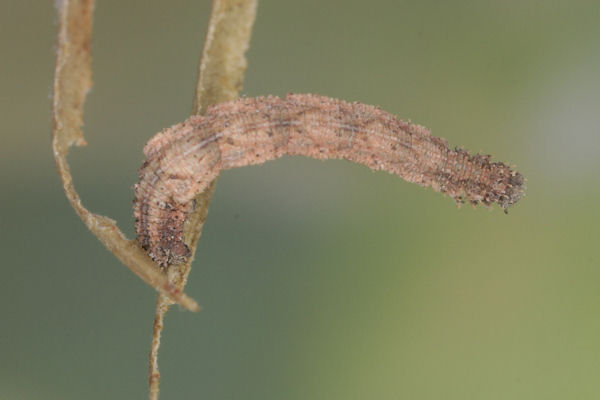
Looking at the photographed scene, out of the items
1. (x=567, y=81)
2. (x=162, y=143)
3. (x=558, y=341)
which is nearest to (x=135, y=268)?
(x=162, y=143)

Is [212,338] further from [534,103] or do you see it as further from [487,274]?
[534,103]

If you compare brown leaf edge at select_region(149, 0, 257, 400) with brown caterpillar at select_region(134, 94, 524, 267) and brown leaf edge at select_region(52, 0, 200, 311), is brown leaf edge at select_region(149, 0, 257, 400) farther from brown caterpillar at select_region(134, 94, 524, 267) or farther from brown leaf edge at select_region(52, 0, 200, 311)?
brown leaf edge at select_region(52, 0, 200, 311)

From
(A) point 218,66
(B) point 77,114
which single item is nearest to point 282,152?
(A) point 218,66

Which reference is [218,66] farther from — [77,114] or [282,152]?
[77,114]

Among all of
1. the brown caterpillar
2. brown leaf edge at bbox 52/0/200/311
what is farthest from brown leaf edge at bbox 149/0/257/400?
brown leaf edge at bbox 52/0/200/311

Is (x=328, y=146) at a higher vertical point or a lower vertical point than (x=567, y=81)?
lower

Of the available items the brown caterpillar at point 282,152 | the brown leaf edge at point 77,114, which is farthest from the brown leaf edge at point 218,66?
the brown leaf edge at point 77,114

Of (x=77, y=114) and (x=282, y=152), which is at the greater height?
(x=282, y=152)
